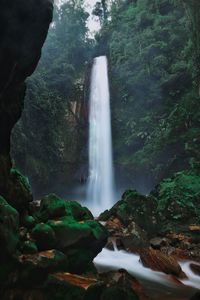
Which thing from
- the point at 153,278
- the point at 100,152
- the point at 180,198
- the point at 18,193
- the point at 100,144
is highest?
the point at 100,144

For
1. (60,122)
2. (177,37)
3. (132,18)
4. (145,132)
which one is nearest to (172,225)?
(145,132)

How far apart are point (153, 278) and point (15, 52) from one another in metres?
7.48

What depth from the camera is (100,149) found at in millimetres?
26422

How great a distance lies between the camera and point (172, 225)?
15297 mm

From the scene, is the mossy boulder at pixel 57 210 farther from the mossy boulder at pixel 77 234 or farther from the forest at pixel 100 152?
the mossy boulder at pixel 77 234

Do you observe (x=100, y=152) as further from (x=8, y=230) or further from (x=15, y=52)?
(x=8, y=230)

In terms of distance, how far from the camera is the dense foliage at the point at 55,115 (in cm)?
2227

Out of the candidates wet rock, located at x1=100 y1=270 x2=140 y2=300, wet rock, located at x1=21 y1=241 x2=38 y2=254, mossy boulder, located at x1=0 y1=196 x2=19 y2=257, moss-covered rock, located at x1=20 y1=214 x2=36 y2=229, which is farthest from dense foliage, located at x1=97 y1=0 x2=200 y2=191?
mossy boulder, located at x1=0 y1=196 x2=19 y2=257

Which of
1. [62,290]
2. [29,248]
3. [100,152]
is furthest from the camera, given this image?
[100,152]

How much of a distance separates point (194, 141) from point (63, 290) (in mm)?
16186

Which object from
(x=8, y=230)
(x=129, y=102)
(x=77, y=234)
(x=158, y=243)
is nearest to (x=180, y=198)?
(x=158, y=243)

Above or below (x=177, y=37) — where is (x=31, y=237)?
below

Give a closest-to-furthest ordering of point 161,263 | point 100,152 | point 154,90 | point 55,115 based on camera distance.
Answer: point 161,263 < point 55,115 < point 154,90 < point 100,152

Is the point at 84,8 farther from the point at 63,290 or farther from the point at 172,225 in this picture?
the point at 63,290
